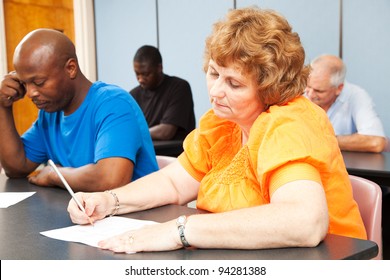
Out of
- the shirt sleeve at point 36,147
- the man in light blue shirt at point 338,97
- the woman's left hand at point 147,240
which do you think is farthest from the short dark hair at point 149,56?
the woman's left hand at point 147,240

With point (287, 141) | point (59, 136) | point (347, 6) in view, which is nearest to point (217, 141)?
point (287, 141)

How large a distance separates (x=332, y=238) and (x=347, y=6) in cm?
359

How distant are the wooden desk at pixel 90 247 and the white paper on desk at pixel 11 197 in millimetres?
99

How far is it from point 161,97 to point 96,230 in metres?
3.37

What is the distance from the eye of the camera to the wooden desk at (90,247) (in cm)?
110

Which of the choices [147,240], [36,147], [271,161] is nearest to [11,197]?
[36,147]

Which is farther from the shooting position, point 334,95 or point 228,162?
point 334,95

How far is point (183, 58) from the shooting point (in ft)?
18.7

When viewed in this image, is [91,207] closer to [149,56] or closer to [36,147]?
[36,147]

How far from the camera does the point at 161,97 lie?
15.4ft

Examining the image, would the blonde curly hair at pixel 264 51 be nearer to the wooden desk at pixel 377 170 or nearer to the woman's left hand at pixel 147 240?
the woman's left hand at pixel 147 240

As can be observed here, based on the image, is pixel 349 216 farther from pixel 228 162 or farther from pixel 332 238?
pixel 228 162

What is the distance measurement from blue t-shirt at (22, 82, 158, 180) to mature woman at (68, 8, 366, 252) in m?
0.37

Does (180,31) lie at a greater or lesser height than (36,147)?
greater
